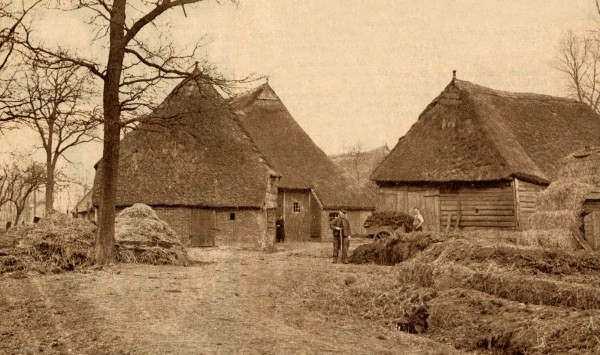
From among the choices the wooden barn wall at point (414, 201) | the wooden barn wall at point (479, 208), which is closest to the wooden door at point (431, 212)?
the wooden barn wall at point (414, 201)

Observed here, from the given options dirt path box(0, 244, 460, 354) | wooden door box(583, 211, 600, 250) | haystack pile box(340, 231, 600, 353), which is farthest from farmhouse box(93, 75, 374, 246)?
haystack pile box(340, 231, 600, 353)

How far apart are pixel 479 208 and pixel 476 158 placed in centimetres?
226

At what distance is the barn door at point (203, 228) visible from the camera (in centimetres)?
2619

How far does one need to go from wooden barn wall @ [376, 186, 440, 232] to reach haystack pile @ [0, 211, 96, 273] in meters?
15.4

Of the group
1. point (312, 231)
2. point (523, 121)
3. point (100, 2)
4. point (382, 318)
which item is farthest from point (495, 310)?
point (312, 231)

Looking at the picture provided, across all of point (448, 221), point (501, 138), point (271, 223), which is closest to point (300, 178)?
point (271, 223)

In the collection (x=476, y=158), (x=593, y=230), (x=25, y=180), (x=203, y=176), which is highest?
(x=25, y=180)

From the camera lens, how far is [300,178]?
3525 centimetres

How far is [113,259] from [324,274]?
554cm

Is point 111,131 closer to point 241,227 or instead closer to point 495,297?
point 495,297

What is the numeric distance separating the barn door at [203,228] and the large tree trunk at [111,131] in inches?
460

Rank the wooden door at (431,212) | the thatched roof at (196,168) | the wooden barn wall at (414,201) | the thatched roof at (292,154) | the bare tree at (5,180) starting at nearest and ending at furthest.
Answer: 1. the wooden door at (431,212)
2. the wooden barn wall at (414,201)
3. the thatched roof at (196,168)
4. the thatched roof at (292,154)
5. the bare tree at (5,180)

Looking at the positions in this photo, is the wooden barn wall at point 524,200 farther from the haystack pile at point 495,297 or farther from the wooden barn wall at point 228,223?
the haystack pile at point 495,297

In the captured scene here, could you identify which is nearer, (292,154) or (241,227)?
(241,227)
